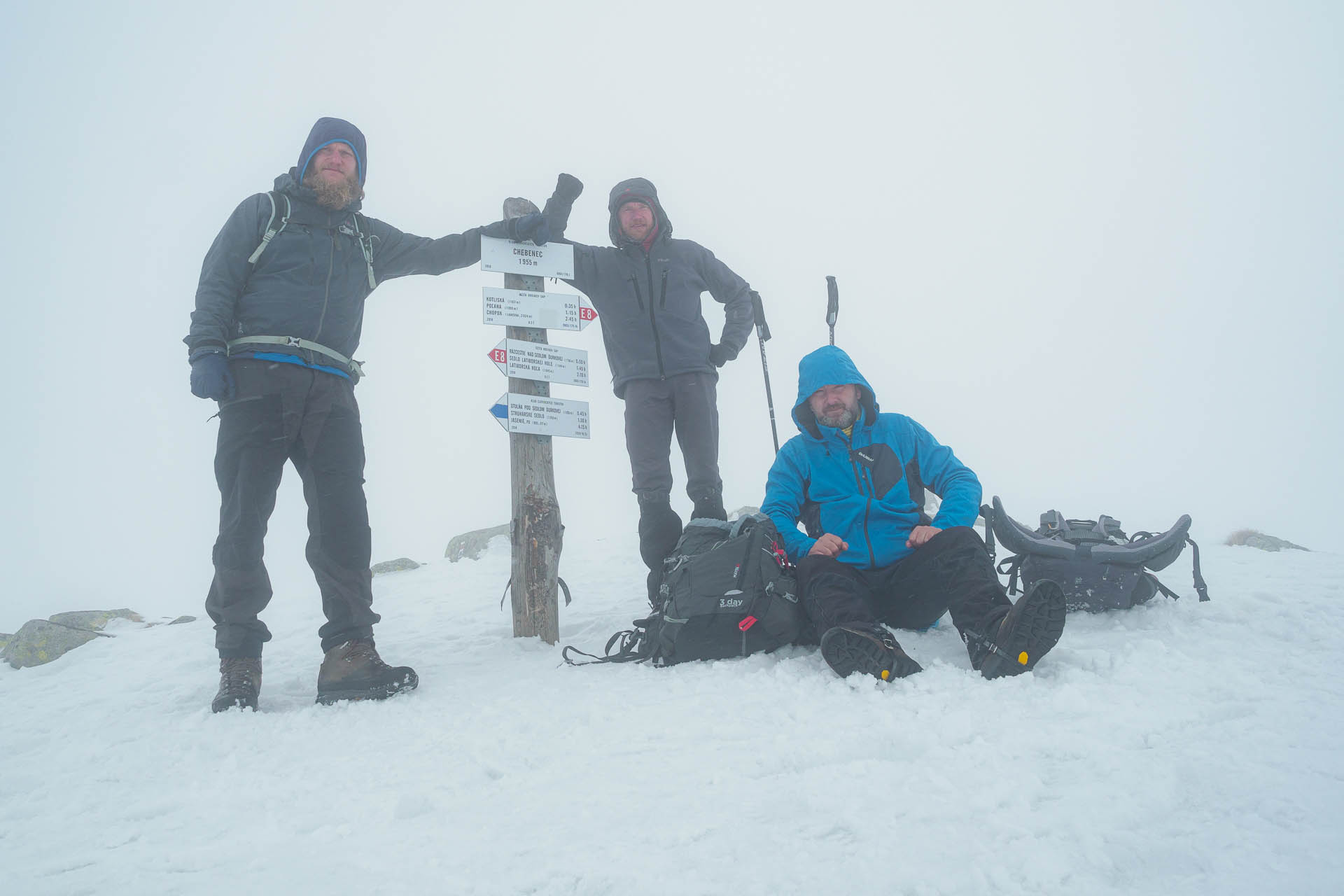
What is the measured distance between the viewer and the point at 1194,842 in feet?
4.85

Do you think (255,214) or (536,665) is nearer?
(255,214)

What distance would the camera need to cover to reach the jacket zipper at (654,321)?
477 centimetres

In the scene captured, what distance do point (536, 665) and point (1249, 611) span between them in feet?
11.7

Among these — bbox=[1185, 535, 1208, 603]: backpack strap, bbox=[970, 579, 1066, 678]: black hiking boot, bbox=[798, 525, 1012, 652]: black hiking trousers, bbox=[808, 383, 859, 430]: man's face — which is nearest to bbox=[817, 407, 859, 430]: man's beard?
bbox=[808, 383, 859, 430]: man's face

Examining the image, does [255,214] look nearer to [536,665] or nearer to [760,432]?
[536,665]

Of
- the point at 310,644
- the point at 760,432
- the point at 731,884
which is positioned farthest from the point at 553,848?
the point at 760,432

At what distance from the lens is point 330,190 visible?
3805mm

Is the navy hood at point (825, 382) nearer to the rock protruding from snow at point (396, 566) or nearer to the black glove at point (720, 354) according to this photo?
the black glove at point (720, 354)

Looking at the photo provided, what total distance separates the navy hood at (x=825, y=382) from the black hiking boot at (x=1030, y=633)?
1.47 m

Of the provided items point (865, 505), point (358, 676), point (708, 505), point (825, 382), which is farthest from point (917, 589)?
point (358, 676)

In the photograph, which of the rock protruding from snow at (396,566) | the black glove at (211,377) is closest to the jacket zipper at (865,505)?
the black glove at (211,377)

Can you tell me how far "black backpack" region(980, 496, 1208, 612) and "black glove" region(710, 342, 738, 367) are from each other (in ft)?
6.54

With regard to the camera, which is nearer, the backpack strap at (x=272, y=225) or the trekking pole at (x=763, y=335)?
the backpack strap at (x=272, y=225)

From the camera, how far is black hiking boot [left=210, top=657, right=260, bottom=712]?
3.30m
